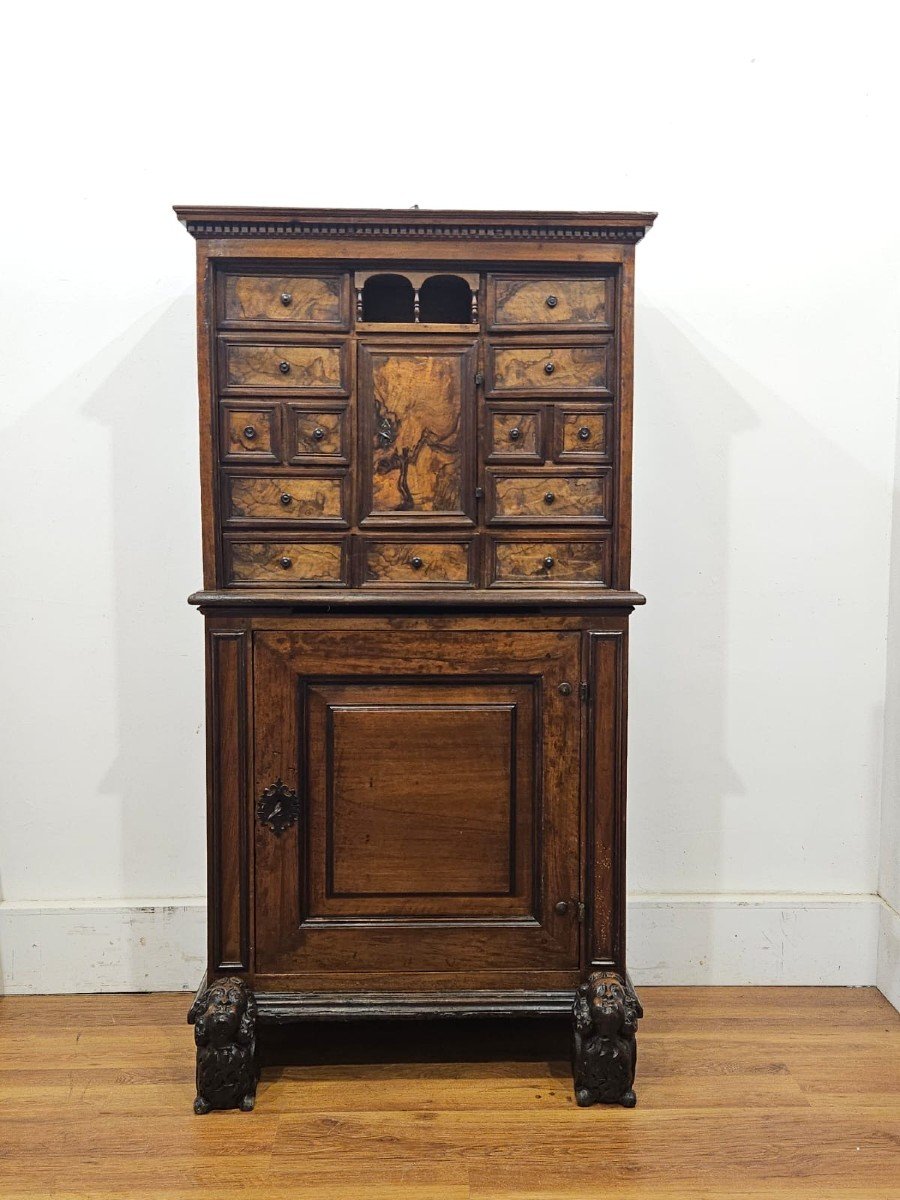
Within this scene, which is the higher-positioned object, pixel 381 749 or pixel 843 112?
pixel 843 112

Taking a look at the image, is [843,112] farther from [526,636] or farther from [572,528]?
[526,636]

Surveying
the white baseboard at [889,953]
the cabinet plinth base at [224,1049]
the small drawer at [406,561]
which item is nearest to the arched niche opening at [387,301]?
the small drawer at [406,561]

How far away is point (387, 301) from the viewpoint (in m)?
2.68

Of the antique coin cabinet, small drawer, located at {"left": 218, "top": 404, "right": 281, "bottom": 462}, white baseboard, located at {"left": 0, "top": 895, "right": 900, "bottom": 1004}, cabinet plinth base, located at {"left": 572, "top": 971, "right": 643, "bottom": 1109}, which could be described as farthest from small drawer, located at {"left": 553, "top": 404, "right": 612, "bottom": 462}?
white baseboard, located at {"left": 0, "top": 895, "right": 900, "bottom": 1004}

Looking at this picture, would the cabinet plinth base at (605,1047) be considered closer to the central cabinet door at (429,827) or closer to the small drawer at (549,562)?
the central cabinet door at (429,827)

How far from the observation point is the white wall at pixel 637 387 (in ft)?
9.53

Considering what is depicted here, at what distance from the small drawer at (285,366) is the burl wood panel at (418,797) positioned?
2.42 ft

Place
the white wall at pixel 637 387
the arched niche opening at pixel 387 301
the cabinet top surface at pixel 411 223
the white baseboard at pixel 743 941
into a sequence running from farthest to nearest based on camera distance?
the white baseboard at pixel 743 941 < the white wall at pixel 637 387 < the arched niche opening at pixel 387 301 < the cabinet top surface at pixel 411 223

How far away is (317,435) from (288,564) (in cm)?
31

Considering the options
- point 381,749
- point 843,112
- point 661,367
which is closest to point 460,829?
point 381,749

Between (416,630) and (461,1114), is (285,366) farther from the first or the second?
(461,1114)

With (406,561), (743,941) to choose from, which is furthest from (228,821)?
(743,941)

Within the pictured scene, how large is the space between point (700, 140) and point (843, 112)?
0.41 meters

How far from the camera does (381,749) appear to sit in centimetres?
249
